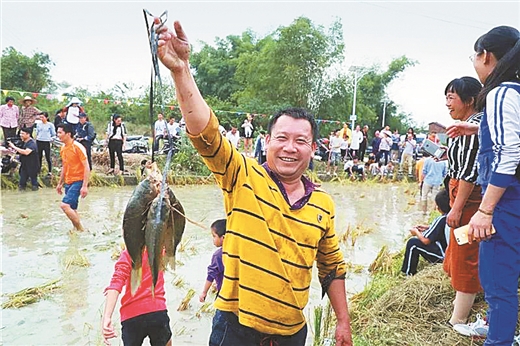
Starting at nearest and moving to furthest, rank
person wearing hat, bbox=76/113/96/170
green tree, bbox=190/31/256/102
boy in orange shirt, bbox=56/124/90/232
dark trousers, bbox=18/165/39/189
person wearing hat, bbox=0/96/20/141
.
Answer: boy in orange shirt, bbox=56/124/90/232, dark trousers, bbox=18/165/39/189, person wearing hat, bbox=0/96/20/141, person wearing hat, bbox=76/113/96/170, green tree, bbox=190/31/256/102

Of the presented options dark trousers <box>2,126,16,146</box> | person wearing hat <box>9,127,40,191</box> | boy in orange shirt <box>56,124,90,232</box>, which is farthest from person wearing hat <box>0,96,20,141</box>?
boy in orange shirt <box>56,124,90,232</box>

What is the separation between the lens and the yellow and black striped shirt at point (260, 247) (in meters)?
1.83

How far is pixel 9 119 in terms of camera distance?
11.7m

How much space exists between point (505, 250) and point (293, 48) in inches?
1097

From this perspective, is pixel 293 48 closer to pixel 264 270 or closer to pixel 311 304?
pixel 311 304

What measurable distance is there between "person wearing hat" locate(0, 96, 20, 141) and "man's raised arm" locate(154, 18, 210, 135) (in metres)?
11.7

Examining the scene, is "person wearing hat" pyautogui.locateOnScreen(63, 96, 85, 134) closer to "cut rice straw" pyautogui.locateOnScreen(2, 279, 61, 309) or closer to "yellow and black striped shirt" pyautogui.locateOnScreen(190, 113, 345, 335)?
"cut rice straw" pyautogui.locateOnScreen(2, 279, 61, 309)

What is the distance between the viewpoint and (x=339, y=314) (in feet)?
7.07

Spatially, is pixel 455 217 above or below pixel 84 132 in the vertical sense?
below

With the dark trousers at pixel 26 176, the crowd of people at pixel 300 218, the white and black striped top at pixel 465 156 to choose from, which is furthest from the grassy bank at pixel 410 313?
the dark trousers at pixel 26 176

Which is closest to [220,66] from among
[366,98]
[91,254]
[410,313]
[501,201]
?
[366,98]

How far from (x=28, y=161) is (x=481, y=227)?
11.0 m

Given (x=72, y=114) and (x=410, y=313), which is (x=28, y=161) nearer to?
(x=72, y=114)

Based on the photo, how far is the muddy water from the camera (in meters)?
4.27
